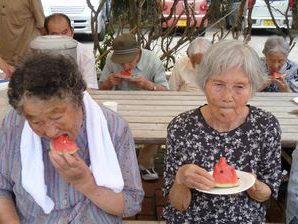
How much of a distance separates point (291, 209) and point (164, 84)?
73.6 inches

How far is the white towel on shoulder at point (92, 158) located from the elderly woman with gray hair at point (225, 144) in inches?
13.7

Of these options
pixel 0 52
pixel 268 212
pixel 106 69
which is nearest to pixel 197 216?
pixel 268 212

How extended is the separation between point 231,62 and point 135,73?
6.49ft

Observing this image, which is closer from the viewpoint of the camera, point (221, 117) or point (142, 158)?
point (221, 117)

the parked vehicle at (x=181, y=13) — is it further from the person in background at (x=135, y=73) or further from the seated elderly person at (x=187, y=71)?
the person in background at (x=135, y=73)

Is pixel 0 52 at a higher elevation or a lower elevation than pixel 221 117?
Answer: lower

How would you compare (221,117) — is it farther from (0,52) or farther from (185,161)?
(0,52)

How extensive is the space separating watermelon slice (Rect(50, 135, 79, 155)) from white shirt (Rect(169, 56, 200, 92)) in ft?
8.10

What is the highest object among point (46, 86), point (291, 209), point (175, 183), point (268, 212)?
point (46, 86)

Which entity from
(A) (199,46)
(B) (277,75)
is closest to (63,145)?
(A) (199,46)

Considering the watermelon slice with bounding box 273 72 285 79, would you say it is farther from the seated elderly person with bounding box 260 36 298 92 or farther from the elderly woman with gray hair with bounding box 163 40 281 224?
the elderly woman with gray hair with bounding box 163 40 281 224

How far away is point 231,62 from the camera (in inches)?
78.0

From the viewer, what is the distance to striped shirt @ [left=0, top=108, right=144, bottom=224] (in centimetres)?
188

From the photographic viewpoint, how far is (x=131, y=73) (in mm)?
3812
